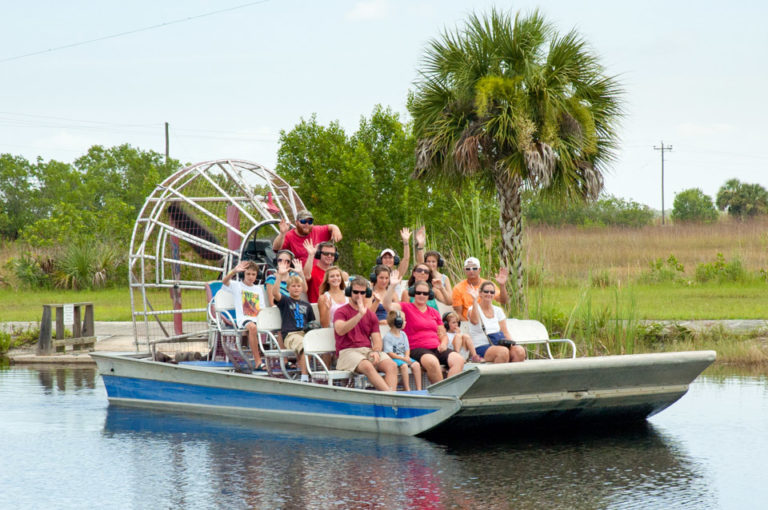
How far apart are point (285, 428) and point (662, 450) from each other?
4.35 m

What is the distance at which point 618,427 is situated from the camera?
11.9m

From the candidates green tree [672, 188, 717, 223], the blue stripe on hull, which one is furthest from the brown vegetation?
green tree [672, 188, 717, 223]

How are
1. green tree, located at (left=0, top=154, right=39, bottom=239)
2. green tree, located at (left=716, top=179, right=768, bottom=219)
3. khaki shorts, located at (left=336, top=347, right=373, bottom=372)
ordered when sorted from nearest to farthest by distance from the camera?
khaki shorts, located at (left=336, top=347, right=373, bottom=372) → green tree, located at (left=716, top=179, right=768, bottom=219) → green tree, located at (left=0, top=154, right=39, bottom=239)

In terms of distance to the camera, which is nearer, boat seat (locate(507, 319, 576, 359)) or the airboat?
the airboat

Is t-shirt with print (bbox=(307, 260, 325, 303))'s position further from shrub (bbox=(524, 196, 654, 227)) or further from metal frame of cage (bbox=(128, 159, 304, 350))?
shrub (bbox=(524, 196, 654, 227))

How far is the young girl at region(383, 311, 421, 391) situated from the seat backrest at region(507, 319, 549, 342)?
1665mm

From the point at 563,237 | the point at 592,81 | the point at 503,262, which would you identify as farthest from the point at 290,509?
the point at 563,237

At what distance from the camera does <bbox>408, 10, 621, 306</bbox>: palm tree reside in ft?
59.9

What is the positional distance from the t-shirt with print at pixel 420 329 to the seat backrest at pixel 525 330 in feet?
4.15

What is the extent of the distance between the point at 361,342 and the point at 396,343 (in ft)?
1.31

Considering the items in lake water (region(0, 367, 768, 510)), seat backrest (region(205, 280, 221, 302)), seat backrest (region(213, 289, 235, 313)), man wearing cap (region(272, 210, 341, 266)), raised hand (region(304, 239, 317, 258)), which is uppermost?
man wearing cap (region(272, 210, 341, 266))

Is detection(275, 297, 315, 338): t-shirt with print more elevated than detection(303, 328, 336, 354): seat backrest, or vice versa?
detection(275, 297, 315, 338): t-shirt with print

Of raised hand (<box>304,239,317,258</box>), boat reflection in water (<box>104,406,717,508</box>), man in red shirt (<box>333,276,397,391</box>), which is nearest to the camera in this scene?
boat reflection in water (<box>104,406,717,508</box>)

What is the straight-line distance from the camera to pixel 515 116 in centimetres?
1814
